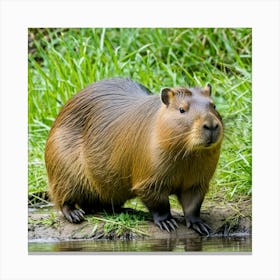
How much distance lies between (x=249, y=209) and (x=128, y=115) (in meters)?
1.02

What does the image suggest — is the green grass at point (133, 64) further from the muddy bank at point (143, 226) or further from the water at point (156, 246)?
the water at point (156, 246)

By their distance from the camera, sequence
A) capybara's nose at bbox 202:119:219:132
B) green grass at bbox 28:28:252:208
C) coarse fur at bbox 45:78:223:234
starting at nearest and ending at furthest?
capybara's nose at bbox 202:119:219:132 → coarse fur at bbox 45:78:223:234 → green grass at bbox 28:28:252:208

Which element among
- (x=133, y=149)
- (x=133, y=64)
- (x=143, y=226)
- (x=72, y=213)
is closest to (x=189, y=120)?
(x=133, y=149)

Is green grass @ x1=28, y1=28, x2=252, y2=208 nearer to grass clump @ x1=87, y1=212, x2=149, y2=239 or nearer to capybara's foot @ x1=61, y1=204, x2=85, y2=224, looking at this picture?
capybara's foot @ x1=61, y1=204, x2=85, y2=224

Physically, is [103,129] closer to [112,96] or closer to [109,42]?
[112,96]

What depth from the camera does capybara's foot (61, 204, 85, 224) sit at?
5855 mm

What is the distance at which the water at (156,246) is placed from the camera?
5.65m

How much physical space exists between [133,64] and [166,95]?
1480 mm

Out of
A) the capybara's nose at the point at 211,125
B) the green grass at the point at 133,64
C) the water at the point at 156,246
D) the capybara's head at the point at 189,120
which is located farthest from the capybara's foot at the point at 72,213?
the capybara's nose at the point at 211,125

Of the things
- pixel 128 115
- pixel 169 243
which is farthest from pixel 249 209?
pixel 128 115

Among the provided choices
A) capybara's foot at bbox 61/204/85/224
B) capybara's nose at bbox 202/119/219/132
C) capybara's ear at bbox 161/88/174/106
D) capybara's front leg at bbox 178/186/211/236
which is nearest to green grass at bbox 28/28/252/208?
capybara's foot at bbox 61/204/85/224

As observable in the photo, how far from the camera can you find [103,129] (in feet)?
19.0

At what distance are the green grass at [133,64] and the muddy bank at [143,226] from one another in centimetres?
56

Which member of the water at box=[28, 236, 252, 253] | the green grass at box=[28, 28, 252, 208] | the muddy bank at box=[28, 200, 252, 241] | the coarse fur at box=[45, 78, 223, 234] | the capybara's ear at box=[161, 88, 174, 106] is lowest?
the water at box=[28, 236, 252, 253]
